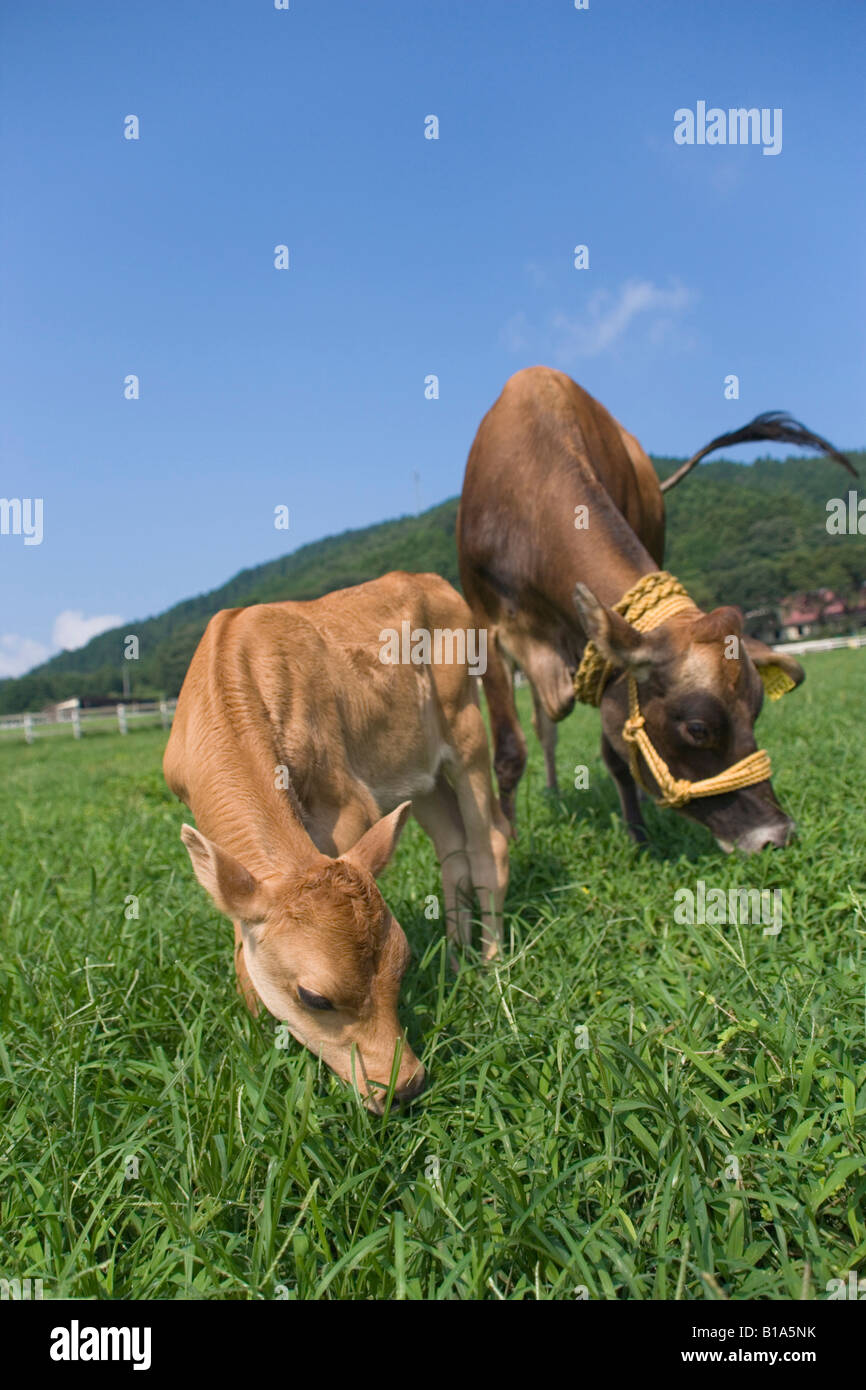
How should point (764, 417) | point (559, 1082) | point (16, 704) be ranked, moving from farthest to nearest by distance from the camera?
point (16, 704), point (764, 417), point (559, 1082)

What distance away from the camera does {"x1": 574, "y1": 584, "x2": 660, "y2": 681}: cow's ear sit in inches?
169

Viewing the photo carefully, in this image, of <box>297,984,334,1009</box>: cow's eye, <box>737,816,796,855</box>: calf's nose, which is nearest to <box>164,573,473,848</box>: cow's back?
<box>297,984,334,1009</box>: cow's eye

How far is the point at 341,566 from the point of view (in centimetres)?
8625

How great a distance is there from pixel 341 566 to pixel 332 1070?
85194 mm

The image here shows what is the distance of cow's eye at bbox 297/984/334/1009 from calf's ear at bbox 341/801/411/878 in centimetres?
40

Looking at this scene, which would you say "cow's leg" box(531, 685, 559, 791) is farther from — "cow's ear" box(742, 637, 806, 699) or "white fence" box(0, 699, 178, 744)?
"white fence" box(0, 699, 178, 744)

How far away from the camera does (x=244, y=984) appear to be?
2.93 meters

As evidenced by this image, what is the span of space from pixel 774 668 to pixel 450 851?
2190mm

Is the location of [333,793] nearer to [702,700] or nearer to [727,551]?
[702,700]

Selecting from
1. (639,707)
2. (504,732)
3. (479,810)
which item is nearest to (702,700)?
(639,707)

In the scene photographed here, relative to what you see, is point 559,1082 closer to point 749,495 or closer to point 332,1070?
point 332,1070
